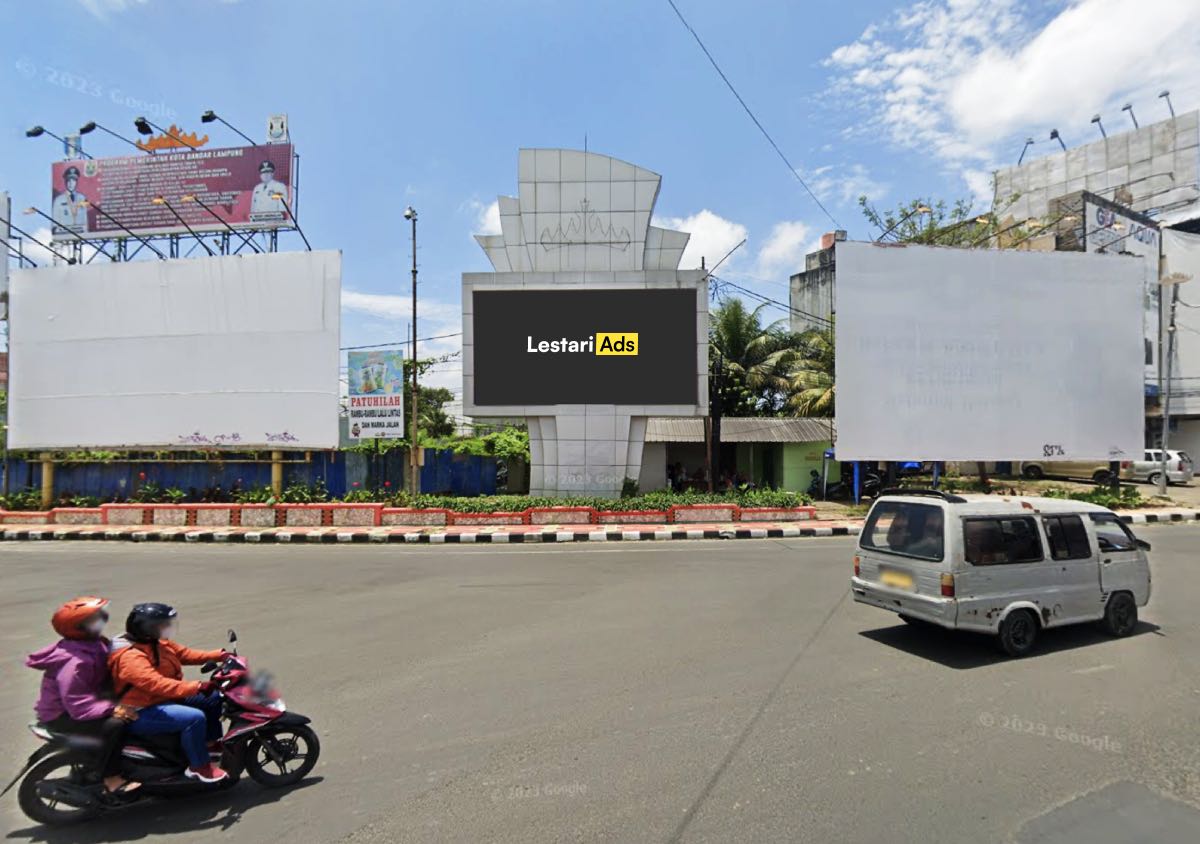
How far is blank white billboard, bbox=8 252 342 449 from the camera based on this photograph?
20.9 m

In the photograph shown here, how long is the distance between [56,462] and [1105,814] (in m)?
27.4

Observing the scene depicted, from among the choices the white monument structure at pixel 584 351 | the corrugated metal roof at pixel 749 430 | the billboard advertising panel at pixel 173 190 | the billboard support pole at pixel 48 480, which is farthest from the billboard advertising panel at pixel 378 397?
the billboard advertising panel at pixel 173 190

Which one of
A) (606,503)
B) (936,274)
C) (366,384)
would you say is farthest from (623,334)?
(936,274)

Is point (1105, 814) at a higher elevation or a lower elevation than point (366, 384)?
lower

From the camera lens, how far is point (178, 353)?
70.6 feet

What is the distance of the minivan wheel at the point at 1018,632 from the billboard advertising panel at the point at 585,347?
13284mm

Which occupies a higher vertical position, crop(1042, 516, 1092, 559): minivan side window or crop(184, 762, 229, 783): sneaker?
crop(1042, 516, 1092, 559): minivan side window

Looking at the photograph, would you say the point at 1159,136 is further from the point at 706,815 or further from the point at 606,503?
the point at 706,815

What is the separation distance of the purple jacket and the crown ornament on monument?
58.3 ft

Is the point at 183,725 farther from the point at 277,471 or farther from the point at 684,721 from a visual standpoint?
the point at 277,471

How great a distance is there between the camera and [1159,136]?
144ft

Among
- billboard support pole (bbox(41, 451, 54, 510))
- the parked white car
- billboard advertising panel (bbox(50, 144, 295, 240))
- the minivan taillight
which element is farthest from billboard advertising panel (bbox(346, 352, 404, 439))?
the parked white car

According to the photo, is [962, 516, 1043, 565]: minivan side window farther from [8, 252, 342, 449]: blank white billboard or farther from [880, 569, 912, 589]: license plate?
[8, 252, 342, 449]: blank white billboard

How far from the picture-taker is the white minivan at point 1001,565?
6.02 m
